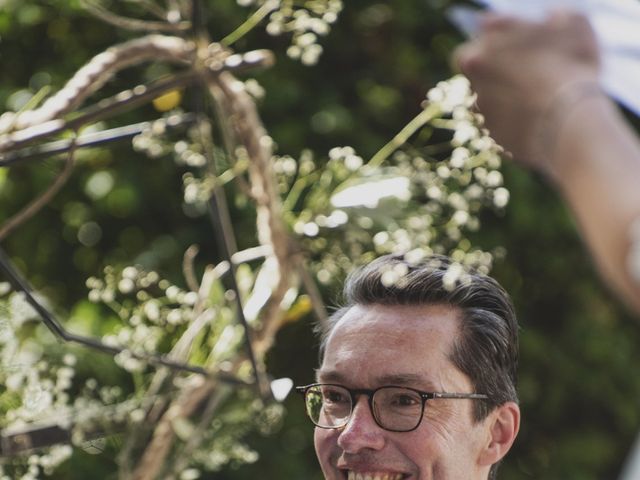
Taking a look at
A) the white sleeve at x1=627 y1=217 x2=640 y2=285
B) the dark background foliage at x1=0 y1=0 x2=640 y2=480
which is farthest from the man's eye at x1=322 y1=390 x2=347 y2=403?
the dark background foliage at x1=0 y1=0 x2=640 y2=480

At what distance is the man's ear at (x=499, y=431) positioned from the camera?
2205 mm

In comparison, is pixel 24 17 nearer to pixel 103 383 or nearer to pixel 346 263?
pixel 103 383

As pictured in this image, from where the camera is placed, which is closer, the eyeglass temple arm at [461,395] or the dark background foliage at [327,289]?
the eyeglass temple arm at [461,395]

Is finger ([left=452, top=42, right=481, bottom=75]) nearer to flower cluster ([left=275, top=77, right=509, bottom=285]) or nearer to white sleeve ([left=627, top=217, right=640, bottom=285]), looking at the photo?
white sleeve ([left=627, top=217, right=640, bottom=285])

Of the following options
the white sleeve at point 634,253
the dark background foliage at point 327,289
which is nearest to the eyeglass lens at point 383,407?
the white sleeve at point 634,253

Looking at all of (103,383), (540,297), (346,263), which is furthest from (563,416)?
(346,263)

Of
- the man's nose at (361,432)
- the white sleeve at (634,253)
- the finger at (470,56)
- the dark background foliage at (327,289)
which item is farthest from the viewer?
the dark background foliage at (327,289)

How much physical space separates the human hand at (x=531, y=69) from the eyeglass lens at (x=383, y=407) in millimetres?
1286

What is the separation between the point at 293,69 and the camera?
14.8ft

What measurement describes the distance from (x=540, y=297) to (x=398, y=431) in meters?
2.96

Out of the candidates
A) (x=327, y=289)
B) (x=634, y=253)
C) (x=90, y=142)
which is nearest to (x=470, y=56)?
(x=634, y=253)

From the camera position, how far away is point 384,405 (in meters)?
2.10

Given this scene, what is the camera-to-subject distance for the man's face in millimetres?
2051

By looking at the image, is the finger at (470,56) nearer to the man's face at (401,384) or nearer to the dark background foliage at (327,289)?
the man's face at (401,384)
